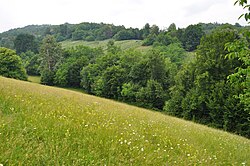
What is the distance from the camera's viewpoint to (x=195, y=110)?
3906 cm

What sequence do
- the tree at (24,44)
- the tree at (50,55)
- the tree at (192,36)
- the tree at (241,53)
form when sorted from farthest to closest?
the tree at (24,44), the tree at (192,36), the tree at (50,55), the tree at (241,53)

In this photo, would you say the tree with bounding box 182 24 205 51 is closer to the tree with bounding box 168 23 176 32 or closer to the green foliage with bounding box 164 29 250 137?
the tree with bounding box 168 23 176 32

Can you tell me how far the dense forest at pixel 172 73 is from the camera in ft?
106

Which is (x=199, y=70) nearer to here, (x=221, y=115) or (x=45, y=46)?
(x=221, y=115)

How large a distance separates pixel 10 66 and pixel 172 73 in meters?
47.6

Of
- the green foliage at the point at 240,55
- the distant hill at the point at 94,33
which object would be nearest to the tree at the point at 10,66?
the distant hill at the point at 94,33

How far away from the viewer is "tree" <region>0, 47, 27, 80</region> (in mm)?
68250

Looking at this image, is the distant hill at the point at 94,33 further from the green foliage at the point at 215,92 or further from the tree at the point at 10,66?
the green foliage at the point at 215,92

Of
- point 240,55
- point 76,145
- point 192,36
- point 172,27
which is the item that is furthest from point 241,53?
point 172,27

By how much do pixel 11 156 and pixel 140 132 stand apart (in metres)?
4.45

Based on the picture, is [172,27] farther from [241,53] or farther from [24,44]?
[241,53]

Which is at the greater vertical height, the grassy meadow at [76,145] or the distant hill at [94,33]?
the distant hill at [94,33]

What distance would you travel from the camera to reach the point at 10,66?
69.9 meters

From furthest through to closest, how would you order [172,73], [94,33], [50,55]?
1. [94,33]
2. [50,55]
3. [172,73]
